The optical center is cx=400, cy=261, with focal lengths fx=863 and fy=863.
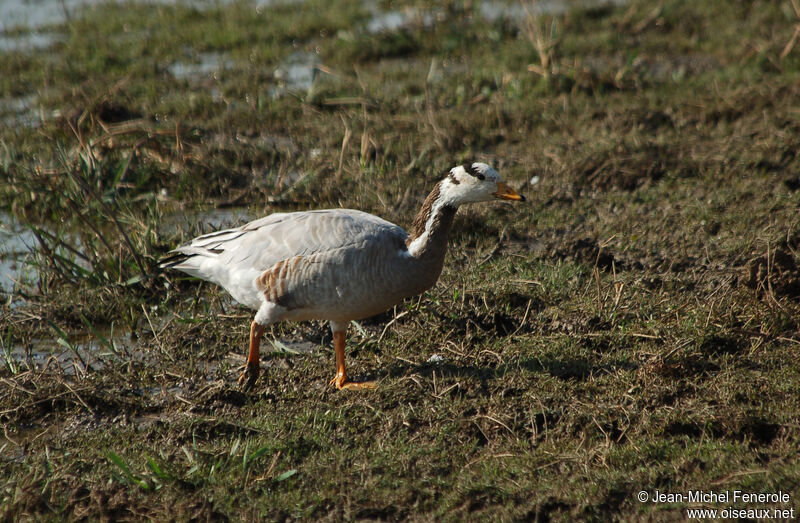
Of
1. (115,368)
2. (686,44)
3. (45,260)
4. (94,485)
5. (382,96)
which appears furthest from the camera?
(686,44)

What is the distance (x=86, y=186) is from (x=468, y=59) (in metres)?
6.08

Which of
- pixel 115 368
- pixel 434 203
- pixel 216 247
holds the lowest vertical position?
pixel 115 368

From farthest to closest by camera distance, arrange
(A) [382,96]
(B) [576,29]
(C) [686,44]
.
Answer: (B) [576,29] → (C) [686,44] → (A) [382,96]

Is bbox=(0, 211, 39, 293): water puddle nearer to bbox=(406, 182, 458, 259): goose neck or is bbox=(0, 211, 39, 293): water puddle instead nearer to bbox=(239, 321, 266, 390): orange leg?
bbox=(239, 321, 266, 390): orange leg

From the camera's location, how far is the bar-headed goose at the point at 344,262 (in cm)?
543

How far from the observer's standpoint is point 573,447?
4.71 metres

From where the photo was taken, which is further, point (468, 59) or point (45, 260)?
point (468, 59)

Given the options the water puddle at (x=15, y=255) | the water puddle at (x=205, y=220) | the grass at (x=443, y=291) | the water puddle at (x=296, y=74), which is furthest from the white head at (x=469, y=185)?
the water puddle at (x=296, y=74)

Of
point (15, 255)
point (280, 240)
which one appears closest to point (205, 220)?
point (15, 255)

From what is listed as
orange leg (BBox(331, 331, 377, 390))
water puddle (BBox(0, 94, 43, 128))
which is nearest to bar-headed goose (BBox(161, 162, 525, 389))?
orange leg (BBox(331, 331, 377, 390))

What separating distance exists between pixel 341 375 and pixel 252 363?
1.98 ft

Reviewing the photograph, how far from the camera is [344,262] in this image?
541 centimetres

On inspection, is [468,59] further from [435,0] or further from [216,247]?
[216,247]

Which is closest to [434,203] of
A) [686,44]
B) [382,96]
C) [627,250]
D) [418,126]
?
[627,250]
